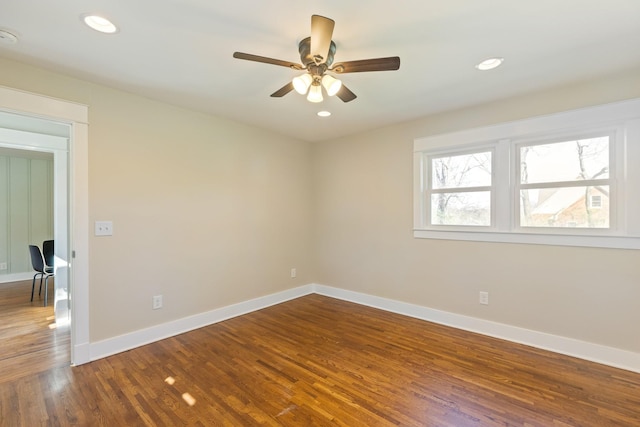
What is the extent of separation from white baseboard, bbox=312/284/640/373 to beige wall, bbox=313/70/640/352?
0.06 m

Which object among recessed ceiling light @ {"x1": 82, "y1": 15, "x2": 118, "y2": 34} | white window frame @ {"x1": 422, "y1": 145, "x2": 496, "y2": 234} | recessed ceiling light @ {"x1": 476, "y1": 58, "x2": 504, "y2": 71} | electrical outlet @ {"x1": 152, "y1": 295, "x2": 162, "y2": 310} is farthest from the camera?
white window frame @ {"x1": 422, "y1": 145, "x2": 496, "y2": 234}

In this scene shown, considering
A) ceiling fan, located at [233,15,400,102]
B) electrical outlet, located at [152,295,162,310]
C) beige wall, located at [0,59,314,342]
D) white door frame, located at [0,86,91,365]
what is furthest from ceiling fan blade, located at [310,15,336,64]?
electrical outlet, located at [152,295,162,310]

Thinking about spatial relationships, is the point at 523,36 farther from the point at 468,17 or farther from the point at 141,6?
the point at 141,6

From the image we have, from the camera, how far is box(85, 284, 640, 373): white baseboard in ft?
7.93

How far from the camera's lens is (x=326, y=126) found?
3.76 meters

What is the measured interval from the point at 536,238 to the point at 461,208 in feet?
2.52

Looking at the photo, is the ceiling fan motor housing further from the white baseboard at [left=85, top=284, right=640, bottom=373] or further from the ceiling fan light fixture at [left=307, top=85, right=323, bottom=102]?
the white baseboard at [left=85, top=284, right=640, bottom=373]

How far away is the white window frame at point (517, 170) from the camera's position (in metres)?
2.32

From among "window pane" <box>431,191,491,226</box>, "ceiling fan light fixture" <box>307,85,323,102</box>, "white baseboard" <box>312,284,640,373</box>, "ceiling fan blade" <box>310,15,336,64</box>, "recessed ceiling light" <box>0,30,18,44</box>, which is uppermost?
"recessed ceiling light" <box>0,30,18,44</box>

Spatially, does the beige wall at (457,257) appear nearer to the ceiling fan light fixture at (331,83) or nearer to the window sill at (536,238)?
the window sill at (536,238)

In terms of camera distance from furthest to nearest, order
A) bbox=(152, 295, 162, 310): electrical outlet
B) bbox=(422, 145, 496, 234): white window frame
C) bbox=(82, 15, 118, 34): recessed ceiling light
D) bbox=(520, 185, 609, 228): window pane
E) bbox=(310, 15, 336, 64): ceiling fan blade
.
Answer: bbox=(422, 145, 496, 234): white window frame
bbox=(152, 295, 162, 310): electrical outlet
bbox=(520, 185, 609, 228): window pane
bbox=(82, 15, 118, 34): recessed ceiling light
bbox=(310, 15, 336, 64): ceiling fan blade

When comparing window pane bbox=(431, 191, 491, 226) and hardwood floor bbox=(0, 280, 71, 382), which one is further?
window pane bbox=(431, 191, 491, 226)

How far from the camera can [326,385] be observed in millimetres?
2139

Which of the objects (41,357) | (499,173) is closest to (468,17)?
(499,173)
